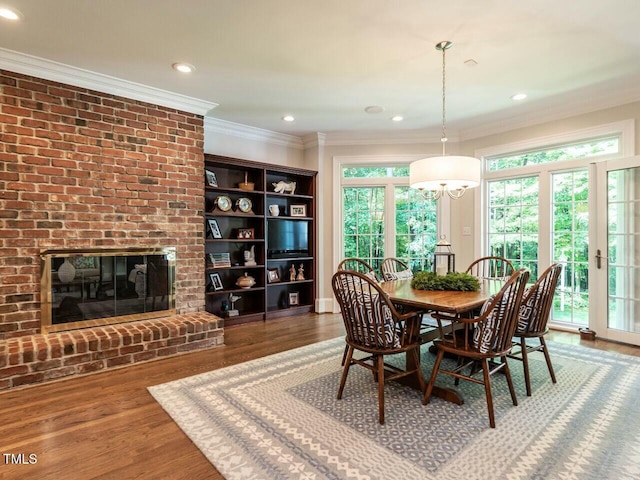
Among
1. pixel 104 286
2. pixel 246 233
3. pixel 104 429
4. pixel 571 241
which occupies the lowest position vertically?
pixel 104 429

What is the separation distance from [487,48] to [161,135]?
10.4 ft

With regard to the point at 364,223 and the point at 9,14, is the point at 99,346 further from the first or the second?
the point at 364,223

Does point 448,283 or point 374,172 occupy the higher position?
point 374,172

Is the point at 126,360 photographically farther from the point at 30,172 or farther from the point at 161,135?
the point at 161,135

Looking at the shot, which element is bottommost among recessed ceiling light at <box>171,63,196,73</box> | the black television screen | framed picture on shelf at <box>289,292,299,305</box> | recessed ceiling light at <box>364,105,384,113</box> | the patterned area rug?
the patterned area rug

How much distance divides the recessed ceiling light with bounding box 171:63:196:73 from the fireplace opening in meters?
1.75

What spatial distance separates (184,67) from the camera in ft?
9.98

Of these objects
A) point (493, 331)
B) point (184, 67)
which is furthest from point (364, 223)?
point (493, 331)

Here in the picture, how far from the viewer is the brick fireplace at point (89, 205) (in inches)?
113

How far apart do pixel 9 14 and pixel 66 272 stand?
6.52ft

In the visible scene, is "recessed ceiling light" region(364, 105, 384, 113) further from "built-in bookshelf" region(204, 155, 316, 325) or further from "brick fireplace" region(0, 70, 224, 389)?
"brick fireplace" region(0, 70, 224, 389)

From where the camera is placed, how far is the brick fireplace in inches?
113

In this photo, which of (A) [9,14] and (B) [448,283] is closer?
(A) [9,14]

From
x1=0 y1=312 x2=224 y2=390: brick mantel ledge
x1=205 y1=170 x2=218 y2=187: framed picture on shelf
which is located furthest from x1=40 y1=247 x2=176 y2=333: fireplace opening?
x1=205 y1=170 x2=218 y2=187: framed picture on shelf
